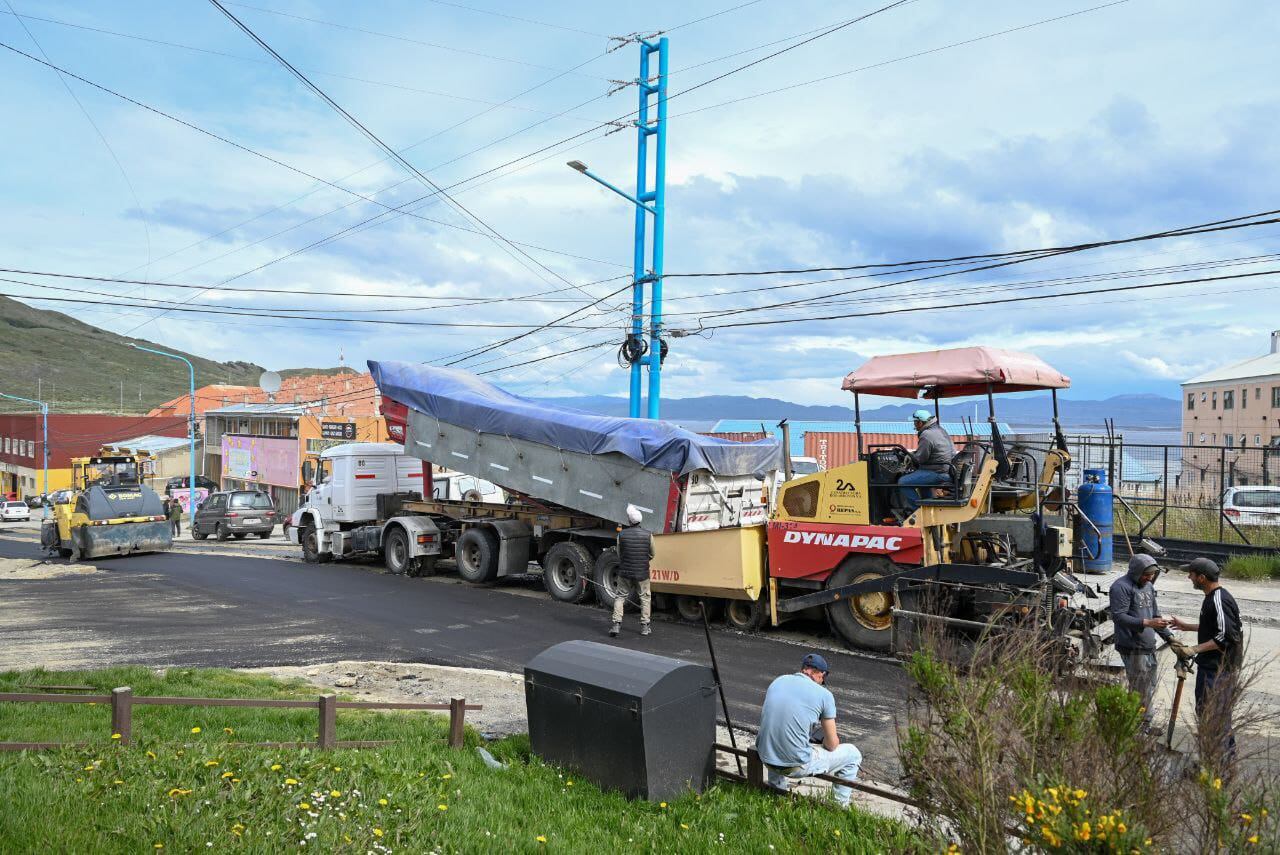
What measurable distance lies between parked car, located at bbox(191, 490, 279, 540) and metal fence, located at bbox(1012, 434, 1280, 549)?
24.8 m

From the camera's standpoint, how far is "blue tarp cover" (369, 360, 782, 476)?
13273mm

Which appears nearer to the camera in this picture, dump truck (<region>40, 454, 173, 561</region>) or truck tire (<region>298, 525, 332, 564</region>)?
truck tire (<region>298, 525, 332, 564</region>)

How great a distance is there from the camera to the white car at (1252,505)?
61.8 ft

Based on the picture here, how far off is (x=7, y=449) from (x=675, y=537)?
265ft

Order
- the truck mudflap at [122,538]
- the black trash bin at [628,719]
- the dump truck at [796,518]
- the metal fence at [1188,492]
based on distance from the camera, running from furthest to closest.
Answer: the truck mudflap at [122,538] < the metal fence at [1188,492] < the dump truck at [796,518] < the black trash bin at [628,719]

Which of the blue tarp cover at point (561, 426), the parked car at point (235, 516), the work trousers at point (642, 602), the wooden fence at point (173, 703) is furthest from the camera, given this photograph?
the parked car at point (235, 516)

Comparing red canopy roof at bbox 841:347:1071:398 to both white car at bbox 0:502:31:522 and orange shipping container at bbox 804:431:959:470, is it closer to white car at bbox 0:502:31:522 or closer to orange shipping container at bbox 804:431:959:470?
orange shipping container at bbox 804:431:959:470

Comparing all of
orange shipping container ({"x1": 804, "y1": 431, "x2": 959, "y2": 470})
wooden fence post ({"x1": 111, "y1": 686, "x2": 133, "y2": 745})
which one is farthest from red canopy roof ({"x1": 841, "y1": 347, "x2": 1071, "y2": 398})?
orange shipping container ({"x1": 804, "y1": 431, "x2": 959, "y2": 470})

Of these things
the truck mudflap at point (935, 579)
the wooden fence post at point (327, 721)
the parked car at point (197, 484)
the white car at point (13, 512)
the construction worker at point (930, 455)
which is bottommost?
the white car at point (13, 512)

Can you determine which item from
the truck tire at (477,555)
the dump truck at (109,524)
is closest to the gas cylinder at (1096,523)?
the truck tire at (477,555)

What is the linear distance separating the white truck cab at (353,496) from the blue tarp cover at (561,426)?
2.33 metres

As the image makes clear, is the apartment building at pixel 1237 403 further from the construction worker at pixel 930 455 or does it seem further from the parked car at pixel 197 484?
the parked car at pixel 197 484

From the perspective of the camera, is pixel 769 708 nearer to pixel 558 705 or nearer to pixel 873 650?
pixel 558 705

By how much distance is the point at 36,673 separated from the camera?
356 inches
